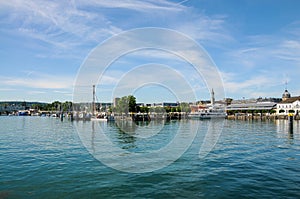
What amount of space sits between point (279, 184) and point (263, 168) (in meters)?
3.35

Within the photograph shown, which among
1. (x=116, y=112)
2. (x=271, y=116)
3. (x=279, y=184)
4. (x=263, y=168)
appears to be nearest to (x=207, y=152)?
(x=263, y=168)

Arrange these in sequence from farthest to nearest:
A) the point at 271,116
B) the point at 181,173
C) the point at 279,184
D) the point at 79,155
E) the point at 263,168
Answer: the point at 271,116 < the point at 79,155 < the point at 263,168 < the point at 181,173 < the point at 279,184

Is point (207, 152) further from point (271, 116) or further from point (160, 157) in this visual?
point (271, 116)

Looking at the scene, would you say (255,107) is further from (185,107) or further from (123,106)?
(123,106)

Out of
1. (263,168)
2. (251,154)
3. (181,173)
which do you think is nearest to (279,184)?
(263,168)

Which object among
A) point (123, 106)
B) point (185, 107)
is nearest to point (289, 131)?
point (123, 106)

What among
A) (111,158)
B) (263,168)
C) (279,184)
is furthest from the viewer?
(111,158)

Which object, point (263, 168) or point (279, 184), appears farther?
point (263, 168)

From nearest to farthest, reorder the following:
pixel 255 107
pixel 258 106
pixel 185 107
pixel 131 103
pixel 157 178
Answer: pixel 157 178, pixel 131 103, pixel 258 106, pixel 255 107, pixel 185 107

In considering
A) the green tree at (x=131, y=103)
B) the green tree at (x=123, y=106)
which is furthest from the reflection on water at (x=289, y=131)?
the green tree at (x=131, y=103)

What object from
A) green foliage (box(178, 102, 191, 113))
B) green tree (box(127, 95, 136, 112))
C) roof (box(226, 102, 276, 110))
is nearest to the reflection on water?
green tree (box(127, 95, 136, 112))

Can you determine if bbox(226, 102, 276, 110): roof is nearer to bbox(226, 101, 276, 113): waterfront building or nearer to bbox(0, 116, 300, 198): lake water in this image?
bbox(226, 101, 276, 113): waterfront building

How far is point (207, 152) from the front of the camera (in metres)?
21.2

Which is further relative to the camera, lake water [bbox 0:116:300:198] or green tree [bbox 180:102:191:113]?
green tree [bbox 180:102:191:113]
